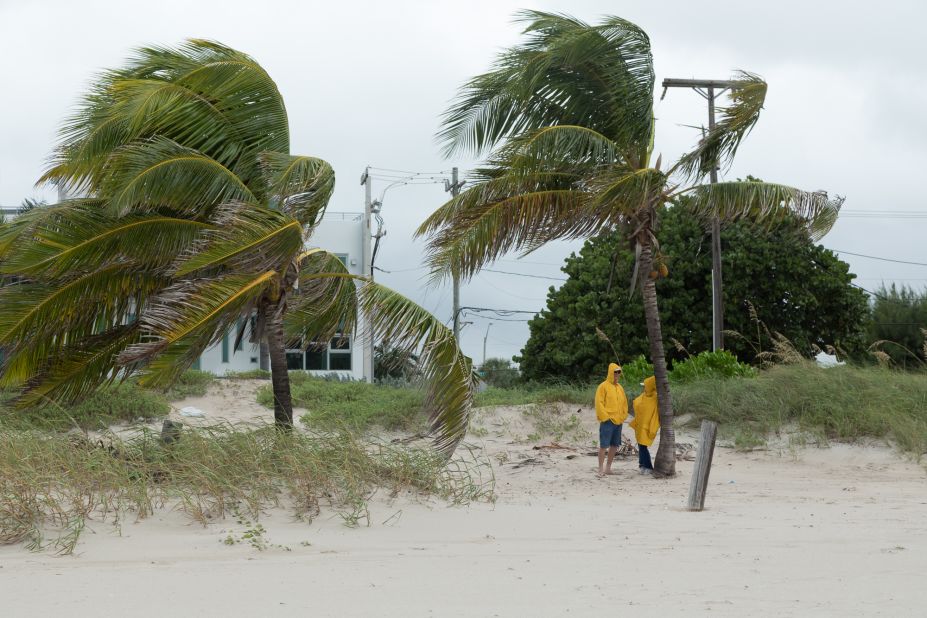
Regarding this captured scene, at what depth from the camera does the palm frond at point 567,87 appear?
12039mm

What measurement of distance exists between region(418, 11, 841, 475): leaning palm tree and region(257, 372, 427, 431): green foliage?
12.7 ft

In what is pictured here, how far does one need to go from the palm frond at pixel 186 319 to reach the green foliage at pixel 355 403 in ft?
19.1

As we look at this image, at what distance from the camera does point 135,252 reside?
10.3m

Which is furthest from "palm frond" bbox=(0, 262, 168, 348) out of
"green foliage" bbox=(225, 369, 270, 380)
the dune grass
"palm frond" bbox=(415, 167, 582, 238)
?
"green foliage" bbox=(225, 369, 270, 380)

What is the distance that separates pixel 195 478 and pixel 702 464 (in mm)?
5157

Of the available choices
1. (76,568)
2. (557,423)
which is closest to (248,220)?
(76,568)

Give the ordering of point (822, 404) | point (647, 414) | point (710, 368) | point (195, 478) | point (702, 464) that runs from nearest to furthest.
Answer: point (195, 478)
point (702, 464)
point (647, 414)
point (822, 404)
point (710, 368)

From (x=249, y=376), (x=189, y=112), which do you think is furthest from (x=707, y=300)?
(x=189, y=112)

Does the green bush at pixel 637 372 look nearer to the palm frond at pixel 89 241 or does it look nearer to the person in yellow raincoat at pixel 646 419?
the person in yellow raincoat at pixel 646 419

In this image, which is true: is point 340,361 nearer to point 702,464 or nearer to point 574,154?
point 574,154

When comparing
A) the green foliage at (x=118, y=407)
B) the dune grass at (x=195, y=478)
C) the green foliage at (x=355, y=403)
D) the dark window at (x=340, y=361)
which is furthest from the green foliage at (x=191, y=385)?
the dark window at (x=340, y=361)

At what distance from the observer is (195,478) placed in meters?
8.29

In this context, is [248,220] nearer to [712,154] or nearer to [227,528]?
[227,528]

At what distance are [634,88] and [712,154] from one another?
1.39 metres
